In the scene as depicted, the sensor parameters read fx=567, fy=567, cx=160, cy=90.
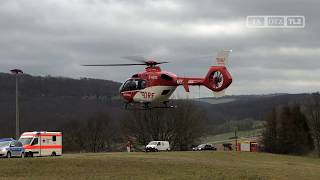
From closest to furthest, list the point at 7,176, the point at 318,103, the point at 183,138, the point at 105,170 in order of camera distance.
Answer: the point at 7,176
the point at 105,170
the point at 183,138
the point at 318,103

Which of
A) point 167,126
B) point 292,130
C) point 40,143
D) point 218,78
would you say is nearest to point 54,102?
point 167,126

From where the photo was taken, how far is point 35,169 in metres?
34.5

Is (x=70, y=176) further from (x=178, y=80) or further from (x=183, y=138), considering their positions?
(x=183, y=138)

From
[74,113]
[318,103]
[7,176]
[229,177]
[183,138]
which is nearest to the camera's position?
[7,176]

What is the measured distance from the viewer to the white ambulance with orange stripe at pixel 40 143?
55125 millimetres

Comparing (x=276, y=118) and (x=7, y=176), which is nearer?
(x=7, y=176)

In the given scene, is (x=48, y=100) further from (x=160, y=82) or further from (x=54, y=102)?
(x=160, y=82)

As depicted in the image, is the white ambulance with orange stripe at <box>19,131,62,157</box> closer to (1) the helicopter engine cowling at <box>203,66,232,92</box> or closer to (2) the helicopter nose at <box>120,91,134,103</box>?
(2) the helicopter nose at <box>120,91,134,103</box>

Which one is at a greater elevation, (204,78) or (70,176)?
(204,78)

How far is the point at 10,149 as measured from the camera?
47875mm

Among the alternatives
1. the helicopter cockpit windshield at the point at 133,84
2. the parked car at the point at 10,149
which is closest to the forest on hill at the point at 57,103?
the parked car at the point at 10,149

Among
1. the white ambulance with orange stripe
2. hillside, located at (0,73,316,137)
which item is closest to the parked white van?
the white ambulance with orange stripe

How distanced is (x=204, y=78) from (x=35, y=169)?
16846mm

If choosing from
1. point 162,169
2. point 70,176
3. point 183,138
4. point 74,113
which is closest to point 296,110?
point 183,138
